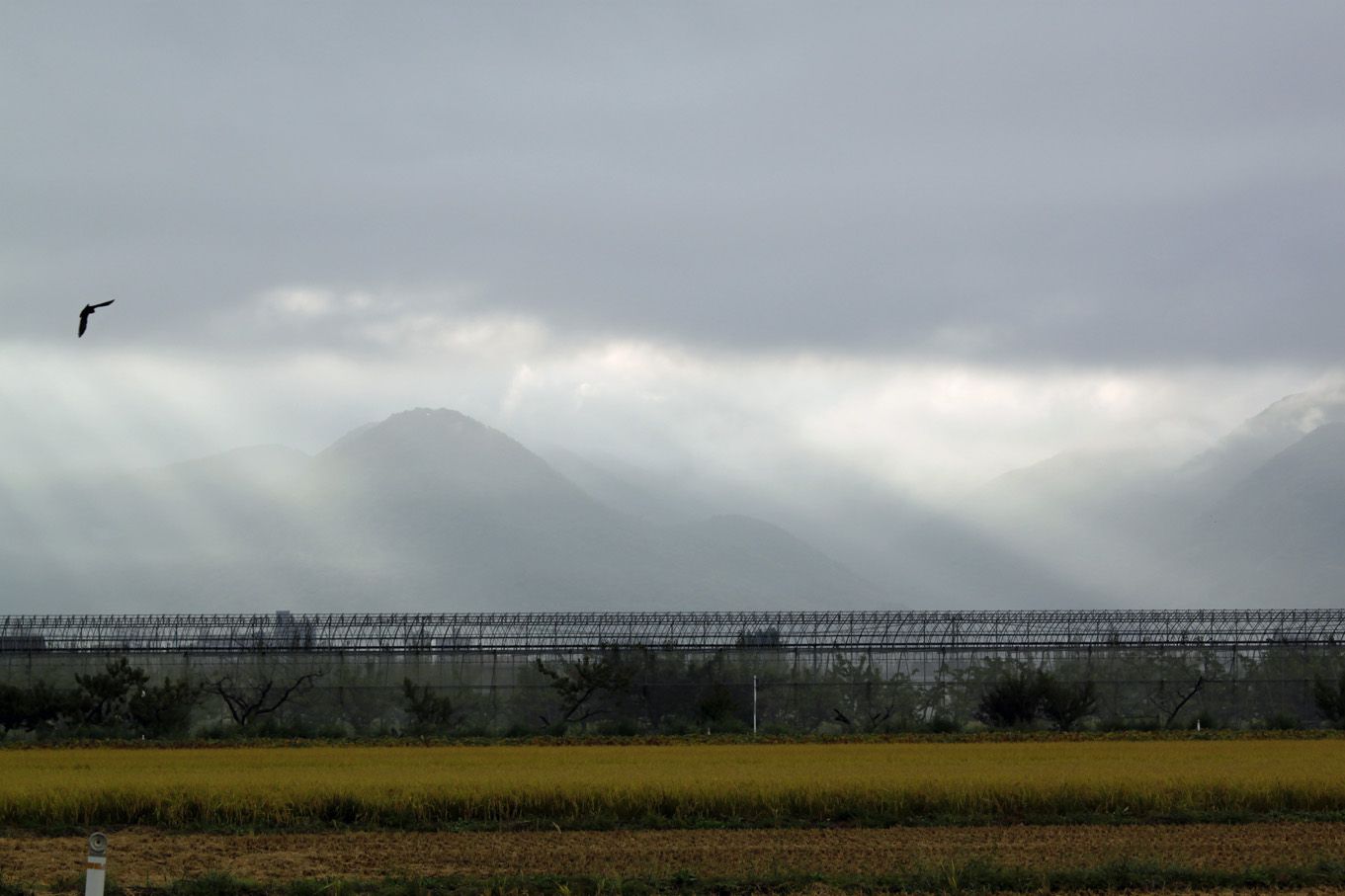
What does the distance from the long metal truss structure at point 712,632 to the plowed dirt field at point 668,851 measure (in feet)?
117

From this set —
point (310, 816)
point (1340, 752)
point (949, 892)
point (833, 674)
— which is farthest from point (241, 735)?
point (949, 892)

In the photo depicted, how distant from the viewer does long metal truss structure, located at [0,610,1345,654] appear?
6391cm

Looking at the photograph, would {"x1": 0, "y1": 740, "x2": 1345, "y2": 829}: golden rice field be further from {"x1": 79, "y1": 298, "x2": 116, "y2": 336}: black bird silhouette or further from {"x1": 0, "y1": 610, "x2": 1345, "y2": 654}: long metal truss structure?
{"x1": 0, "y1": 610, "x2": 1345, "y2": 654}: long metal truss structure

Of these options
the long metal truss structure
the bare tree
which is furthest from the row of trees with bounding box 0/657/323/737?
the long metal truss structure

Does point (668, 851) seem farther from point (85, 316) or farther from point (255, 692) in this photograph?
point (255, 692)

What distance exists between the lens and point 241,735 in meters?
57.6

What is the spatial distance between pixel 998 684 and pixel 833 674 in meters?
6.75

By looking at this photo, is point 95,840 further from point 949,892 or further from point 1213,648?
point 1213,648

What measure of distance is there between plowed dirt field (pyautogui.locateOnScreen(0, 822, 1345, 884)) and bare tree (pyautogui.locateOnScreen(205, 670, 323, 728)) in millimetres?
35460

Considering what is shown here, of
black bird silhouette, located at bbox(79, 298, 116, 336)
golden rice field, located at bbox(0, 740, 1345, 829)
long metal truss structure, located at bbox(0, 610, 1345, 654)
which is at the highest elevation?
black bird silhouette, located at bbox(79, 298, 116, 336)

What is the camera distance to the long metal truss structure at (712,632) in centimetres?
6391

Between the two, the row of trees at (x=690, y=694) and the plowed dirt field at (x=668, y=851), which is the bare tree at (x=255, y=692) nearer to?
the row of trees at (x=690, y=694)

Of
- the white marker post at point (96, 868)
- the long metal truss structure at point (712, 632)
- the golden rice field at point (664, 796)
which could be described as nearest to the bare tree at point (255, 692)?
the long metal truss structure at point (712, 632)

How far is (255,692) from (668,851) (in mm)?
42586
